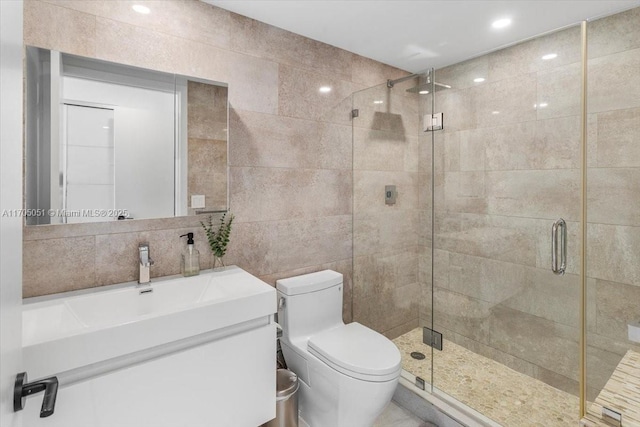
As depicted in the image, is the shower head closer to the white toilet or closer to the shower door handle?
the shower door handle

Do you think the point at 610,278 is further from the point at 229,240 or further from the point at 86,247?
the point at 86,247

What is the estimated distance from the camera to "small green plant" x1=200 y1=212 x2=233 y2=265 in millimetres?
1838

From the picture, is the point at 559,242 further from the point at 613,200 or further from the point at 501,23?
the point at 501,23

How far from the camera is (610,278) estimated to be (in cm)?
177

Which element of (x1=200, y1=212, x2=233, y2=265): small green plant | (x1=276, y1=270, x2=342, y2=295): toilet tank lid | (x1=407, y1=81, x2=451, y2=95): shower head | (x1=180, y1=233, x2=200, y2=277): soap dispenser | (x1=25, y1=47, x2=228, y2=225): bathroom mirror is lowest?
(x1=276, y1=270, x2=342, y2=295): toilet tank lid

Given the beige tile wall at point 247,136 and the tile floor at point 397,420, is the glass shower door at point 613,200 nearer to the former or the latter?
the tile floor at point 397,420

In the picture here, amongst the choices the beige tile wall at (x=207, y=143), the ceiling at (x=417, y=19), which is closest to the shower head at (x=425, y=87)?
the ceiling at (x=417, y=19)

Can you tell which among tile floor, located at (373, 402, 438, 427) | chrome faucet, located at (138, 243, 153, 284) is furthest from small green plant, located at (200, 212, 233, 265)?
tile floor, located at (373, 402, 438, 427)

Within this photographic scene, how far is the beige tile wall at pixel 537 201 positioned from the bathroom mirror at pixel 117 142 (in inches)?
60.6

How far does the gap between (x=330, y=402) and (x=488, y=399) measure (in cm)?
101

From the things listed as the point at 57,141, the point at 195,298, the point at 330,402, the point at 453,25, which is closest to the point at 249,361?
the point at 195,298

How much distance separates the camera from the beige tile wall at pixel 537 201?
5.62ft

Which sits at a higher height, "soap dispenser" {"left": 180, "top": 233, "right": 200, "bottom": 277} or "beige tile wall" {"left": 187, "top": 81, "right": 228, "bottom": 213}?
"beige tile wall" {"left": 187, "top": 81, "right": 228, "bottom": 213}

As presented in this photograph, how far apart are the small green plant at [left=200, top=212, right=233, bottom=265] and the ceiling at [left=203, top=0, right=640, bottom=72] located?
121 centimetres
